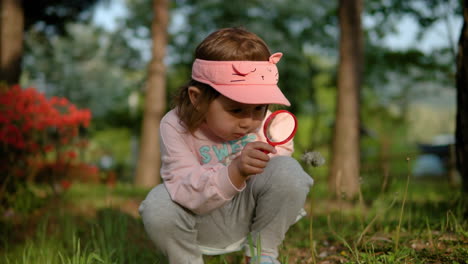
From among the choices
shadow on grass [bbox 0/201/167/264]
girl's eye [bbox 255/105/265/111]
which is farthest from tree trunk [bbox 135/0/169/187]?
girl's eye [bbox 255/105/265/111]

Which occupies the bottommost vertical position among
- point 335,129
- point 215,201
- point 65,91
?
point 65,91

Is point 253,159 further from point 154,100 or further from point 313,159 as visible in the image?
point 154,100

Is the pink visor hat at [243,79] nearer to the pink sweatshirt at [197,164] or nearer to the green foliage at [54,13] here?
the pink sweatshirt at [197,164]

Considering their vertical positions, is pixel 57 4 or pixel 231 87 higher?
pixel 57 4

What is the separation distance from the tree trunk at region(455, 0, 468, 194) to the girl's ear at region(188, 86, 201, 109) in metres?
1.80

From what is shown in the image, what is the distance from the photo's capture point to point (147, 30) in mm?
16719

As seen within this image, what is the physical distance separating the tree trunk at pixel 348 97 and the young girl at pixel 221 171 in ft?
13.0

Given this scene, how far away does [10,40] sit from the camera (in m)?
5.98

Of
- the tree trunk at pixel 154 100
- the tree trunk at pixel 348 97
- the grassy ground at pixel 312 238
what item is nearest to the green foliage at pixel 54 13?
the tree trunk at pixel 154 100

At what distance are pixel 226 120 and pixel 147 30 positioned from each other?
15.9 m

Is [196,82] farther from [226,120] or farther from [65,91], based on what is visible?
[65,91]

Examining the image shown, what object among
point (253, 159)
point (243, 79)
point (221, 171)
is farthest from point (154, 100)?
point (253, 159)

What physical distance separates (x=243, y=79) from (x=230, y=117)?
17 cm

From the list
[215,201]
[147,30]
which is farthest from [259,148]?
[147,30]
